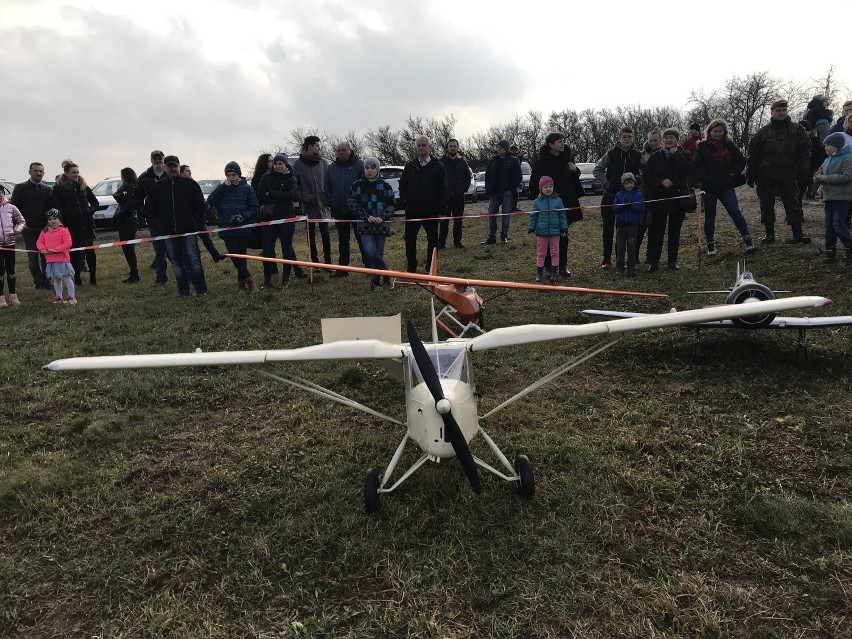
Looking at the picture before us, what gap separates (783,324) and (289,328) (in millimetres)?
5732

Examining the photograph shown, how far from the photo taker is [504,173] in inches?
527

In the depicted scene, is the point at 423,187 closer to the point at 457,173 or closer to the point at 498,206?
the point at 457,173

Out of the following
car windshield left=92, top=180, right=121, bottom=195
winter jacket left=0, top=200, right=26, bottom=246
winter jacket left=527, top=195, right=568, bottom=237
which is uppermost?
car windshield left=92, top=180, right=121, bottom=195

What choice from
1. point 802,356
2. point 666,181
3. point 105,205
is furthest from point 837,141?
point 105,205

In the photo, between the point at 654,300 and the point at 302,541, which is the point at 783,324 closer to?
the point at 654,300

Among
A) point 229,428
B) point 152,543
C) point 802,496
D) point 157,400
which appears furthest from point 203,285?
point 802,496

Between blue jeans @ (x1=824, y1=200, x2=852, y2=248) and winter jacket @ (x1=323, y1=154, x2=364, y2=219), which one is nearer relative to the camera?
blue jeans @ (x1=824, y1=200, x2=852, y2=248)

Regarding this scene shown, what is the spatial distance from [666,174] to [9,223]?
11683 millimetres

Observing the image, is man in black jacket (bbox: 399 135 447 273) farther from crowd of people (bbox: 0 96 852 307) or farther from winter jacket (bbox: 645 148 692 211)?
winter jacket (bbox: 645 148 692 211)

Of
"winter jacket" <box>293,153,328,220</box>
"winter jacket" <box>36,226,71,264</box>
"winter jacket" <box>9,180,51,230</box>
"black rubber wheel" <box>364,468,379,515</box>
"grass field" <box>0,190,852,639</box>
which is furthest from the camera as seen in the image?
"winter jacket" <box>293,153,328,220</box>

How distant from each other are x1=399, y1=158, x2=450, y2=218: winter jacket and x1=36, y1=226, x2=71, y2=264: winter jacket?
6027 millimetres

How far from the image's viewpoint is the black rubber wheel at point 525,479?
3455mm

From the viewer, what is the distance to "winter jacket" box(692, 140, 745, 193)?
9445 mm

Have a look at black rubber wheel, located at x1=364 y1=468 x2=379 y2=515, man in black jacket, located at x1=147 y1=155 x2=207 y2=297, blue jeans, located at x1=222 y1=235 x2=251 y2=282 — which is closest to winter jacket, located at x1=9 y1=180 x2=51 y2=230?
man in black jacket, located at x1=147 y1=155 x2=207 y2=297
